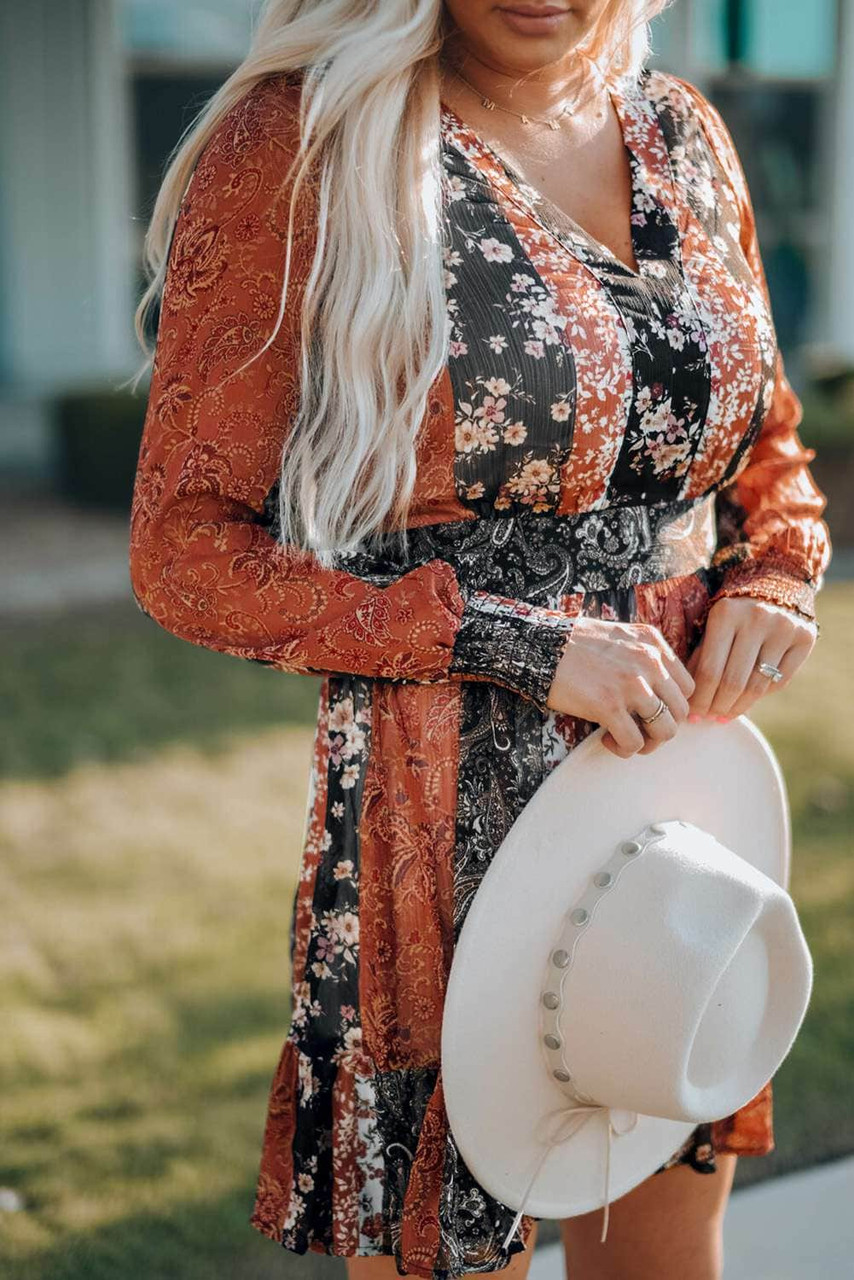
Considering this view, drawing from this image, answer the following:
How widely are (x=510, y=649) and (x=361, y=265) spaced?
0.42 metres

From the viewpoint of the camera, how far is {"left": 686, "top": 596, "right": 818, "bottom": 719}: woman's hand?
1716mm

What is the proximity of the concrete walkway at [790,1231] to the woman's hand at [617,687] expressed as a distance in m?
1.38

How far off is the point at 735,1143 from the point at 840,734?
12.1 ft

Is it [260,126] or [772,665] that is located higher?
[260,126]

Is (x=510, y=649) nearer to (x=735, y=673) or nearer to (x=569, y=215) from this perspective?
(x=735, y=673)

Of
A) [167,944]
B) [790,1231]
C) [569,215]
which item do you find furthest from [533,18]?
[167,944]

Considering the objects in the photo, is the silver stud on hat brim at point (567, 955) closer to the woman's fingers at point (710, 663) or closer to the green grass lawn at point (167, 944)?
the woman's fingers at point (710, 663)

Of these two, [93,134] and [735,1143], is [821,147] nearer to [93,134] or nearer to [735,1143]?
[93,134]

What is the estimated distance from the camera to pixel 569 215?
5.63 feet

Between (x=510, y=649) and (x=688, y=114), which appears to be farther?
(x=688, y=114)

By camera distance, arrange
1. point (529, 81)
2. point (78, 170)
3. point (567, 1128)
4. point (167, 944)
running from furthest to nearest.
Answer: point (78, 170)
point (167, 944)
point (529, 81)
point (567, 1128)

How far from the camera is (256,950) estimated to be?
382 cm

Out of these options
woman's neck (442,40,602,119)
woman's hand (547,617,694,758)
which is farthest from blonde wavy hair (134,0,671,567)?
woman's hand (547,617,694,758)

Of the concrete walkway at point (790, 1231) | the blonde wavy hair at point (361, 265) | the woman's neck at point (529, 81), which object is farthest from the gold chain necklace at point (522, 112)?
the concrete walkway at point (790, 1231)
